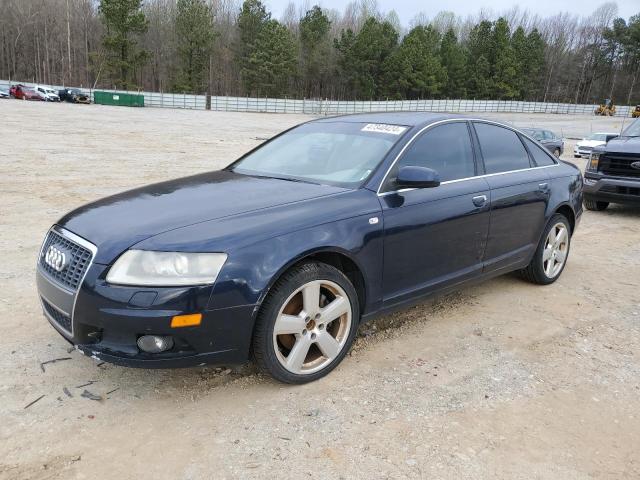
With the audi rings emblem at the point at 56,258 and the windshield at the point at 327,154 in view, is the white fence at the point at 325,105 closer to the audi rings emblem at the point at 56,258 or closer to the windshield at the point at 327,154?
the windshield at the point at 327,154

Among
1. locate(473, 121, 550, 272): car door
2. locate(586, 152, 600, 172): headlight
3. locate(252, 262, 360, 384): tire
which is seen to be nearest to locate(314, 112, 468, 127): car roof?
locate(473, 121, 550, 272): car door

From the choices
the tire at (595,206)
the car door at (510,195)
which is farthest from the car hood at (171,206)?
the tire at (595,206)

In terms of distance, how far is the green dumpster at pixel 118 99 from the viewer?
55.0 m

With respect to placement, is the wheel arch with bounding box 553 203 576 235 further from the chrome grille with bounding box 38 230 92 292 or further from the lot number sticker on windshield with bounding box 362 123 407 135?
the chrome grille with bounding box 38 230 92 292

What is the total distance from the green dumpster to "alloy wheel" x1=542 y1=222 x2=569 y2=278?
2218 inches

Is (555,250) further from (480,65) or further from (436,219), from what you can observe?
(480,65)

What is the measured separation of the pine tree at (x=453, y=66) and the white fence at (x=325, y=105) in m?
9.01

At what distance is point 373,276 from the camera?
10.8 feet

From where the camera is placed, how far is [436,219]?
3590 millimetres

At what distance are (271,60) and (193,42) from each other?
10726 mm

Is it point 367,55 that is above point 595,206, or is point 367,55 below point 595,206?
above

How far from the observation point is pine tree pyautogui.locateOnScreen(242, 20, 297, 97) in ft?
241

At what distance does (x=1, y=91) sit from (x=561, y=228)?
5856 cm

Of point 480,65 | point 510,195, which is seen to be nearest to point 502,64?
point 480,65
